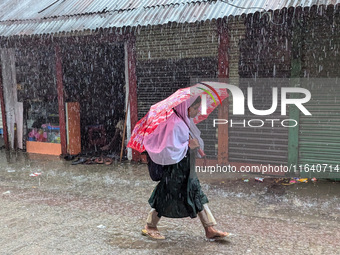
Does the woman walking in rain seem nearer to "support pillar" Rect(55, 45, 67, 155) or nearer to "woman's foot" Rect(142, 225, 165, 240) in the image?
"woman's foot" Rect(142, 225, 165, 240)

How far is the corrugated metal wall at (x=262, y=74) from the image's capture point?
668 cm

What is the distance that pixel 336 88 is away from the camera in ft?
20.9

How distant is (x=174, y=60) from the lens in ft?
25.2

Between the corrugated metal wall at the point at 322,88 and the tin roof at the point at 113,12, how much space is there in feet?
2.90

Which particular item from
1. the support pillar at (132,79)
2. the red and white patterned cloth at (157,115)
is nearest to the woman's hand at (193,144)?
the red and white patterned cloth at (157,115)

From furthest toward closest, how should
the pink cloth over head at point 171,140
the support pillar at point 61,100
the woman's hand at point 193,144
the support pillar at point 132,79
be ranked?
the support pillar at point 61,100, the support pillar at point 132,79, the woman's hand at point 193,144, the pink cloth over head at point 171,140

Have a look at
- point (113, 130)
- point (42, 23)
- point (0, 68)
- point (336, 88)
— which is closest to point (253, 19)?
point (336, 88)

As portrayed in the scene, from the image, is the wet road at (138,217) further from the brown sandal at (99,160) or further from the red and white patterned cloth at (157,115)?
the red and white patterned cloth at (157,115)

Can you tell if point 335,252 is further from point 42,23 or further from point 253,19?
point 42,23

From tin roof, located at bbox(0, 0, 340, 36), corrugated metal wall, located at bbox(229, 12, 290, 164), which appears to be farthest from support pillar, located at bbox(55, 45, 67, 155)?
corrugated metal wall, located at bbox(229, 12, 290, 164)

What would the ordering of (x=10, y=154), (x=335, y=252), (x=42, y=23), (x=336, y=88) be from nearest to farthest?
(x=335, y=252)
(x=336, y=88)
(x=42, y=23)
(x=10, y=154)

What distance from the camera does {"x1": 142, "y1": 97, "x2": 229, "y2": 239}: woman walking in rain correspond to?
12.6 feet

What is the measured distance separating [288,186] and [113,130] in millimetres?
6032

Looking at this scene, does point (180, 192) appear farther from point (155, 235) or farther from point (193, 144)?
point (155, 235)
